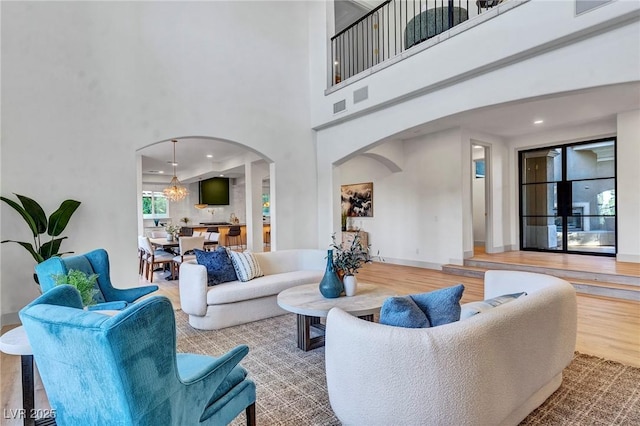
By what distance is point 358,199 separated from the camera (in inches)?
368

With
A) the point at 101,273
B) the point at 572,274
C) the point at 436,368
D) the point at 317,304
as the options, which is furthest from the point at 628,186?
the point at 101,273

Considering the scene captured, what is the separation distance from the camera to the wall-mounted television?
521 inches

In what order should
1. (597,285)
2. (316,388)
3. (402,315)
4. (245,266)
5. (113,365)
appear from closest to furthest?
1. (113,365)
2. (402,315)
3. (316,388)
4. (245,266)
5. (597,285)

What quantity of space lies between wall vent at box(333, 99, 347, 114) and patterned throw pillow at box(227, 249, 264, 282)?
3096 mm

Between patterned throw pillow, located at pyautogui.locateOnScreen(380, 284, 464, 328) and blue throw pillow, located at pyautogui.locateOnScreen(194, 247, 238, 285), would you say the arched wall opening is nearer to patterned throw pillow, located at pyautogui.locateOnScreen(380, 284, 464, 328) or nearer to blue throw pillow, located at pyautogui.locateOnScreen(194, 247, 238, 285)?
blue throw pillow, located at pyautogui.locateOnScreen(194, 247, 238, 285)

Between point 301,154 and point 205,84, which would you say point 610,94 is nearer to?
point 301,154

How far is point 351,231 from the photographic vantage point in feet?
30.4

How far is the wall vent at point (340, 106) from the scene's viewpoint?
19.3ft

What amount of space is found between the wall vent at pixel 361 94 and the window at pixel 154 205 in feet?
33.8

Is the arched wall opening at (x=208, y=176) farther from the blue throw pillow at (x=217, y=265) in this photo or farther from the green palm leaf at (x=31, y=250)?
the blue throw pillow at (x=217, y=265)

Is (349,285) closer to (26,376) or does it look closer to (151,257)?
(26,376)

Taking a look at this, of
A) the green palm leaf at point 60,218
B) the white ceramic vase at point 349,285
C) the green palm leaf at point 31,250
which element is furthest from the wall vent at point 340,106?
the green palm leaf at point 31,250

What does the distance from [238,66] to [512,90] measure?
422 cm

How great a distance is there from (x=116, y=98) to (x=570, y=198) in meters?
9.01
